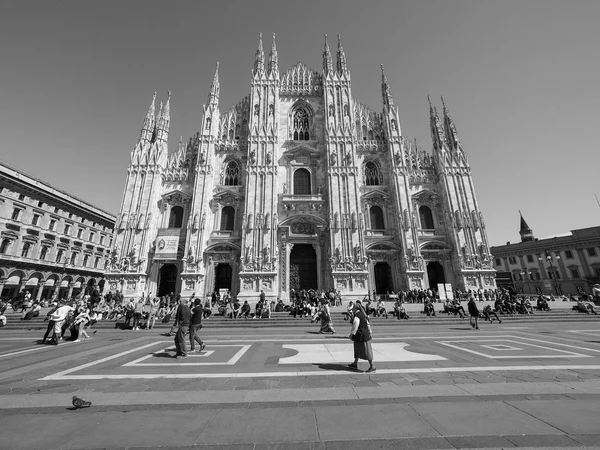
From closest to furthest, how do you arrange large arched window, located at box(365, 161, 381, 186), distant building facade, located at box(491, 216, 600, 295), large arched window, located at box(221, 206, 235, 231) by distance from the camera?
large arched window, located at box(221, 206, 235, 231), large arched window, located at box(365, 161, 381, 186), distant building facade, located at box(491, 216, 600, 295)

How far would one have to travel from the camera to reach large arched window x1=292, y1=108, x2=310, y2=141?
29692mm

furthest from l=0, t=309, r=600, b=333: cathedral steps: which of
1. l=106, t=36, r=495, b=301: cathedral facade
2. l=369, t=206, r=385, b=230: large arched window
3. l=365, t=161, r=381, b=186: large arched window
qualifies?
l=365, t=161, r=381, b=186: large arched window

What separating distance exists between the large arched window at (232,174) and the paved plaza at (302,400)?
72.6 feet

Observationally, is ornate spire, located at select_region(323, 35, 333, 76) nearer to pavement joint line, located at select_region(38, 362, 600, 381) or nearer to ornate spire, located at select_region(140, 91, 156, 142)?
ornate spire, located at select_region(140, 91, 156, 142)

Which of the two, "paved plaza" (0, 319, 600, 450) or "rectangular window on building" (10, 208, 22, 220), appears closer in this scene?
"paved plaza" (0, 319, 600, 450)

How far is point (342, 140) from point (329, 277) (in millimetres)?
14252

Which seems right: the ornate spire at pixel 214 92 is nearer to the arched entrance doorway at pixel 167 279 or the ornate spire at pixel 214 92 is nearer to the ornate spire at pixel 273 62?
the ornate spire at pixel 273 62

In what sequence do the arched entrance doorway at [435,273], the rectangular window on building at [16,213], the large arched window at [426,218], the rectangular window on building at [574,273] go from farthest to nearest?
1. the rectangular window on building at [574,273]
2. the rectangular window on building at [16,213]
3. the large arched window at [426,218]
4. the arched entrance doorway at [435,273]

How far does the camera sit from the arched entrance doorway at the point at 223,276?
80.2 ft

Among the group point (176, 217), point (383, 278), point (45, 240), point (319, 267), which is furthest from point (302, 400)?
point (45, 240)

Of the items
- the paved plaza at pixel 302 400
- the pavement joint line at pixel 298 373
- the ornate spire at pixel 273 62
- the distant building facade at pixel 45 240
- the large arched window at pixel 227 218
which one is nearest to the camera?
the paved plaza at pixel 302 400

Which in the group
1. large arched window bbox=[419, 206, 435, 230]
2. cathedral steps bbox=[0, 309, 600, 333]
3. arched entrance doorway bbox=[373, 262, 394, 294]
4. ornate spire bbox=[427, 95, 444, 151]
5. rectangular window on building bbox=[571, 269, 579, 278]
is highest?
ornate spire bbox=[427, 95, 444, 151]

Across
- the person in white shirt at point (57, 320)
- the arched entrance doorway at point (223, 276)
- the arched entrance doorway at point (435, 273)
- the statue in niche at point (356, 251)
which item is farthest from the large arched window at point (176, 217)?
the arched entrance doorway at point (435, 273)

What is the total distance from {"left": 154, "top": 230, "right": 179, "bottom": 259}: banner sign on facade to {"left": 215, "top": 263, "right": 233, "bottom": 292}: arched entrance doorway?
4156mm
